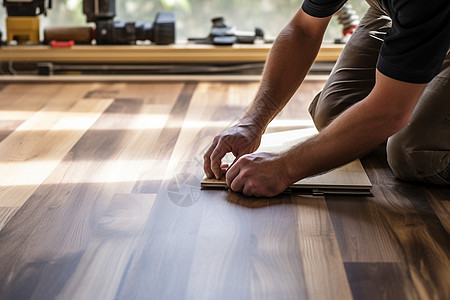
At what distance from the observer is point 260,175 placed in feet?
5.74

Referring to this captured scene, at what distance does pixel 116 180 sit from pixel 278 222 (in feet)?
1.94

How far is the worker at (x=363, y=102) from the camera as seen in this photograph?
1.45m

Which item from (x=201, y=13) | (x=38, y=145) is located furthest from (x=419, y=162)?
(x=201, y=13)

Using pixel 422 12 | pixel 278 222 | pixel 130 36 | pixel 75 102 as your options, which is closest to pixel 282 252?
pixel 278 222

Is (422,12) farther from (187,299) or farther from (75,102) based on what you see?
(75,102)

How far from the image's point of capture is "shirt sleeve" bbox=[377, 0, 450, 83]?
140 cm

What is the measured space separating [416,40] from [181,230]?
76 cm

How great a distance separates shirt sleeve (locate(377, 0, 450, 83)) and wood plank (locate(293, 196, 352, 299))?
446 millimetres

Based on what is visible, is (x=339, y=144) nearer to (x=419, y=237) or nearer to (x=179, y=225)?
(x=419, y=237)

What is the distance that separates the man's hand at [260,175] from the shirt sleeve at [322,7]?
50 cm

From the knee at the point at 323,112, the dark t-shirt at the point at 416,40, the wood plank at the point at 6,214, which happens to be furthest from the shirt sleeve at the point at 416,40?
the wood plank at the point at 6,214

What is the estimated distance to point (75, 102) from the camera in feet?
9.58

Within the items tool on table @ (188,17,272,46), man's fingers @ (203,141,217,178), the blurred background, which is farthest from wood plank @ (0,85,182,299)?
the blurred background

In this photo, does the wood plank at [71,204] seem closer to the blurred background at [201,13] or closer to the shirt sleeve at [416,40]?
the shirt sleeve at [416,40]
